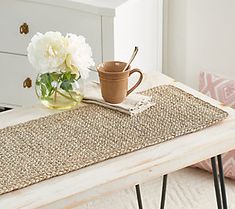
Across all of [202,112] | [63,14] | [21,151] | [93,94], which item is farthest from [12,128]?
[63,14]

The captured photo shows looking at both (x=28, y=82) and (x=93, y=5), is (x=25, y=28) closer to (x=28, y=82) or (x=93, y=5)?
(x=28, y=82)

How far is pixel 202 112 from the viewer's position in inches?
67.4

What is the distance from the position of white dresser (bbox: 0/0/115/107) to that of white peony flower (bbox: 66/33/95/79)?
63 centimetres

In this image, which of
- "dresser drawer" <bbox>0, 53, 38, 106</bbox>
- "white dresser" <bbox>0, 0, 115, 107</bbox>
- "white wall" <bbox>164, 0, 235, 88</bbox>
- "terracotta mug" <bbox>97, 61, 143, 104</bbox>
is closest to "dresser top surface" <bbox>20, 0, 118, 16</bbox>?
"white dresser" <bbox>0, 0, 115, 107</bbox>

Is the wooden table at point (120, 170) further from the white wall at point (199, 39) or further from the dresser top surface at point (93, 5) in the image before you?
the white wall at point (199, 39)

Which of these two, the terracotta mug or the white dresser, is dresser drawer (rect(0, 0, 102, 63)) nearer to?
the white dresser

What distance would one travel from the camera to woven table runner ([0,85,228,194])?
4.75 ft

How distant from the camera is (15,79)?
→ 2.67 meters

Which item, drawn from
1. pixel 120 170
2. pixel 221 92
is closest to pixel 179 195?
pixel 221 92

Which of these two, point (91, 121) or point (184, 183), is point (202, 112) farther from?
point (184, 183)

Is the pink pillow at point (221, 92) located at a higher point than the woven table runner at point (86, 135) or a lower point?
lower

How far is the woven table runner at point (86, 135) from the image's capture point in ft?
4.75

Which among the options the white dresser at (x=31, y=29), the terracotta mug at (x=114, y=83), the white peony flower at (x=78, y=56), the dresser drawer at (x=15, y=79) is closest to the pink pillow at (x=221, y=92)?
the white dresser at (x=31, y=29)

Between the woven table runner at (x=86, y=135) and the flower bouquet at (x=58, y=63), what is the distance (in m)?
0.07
